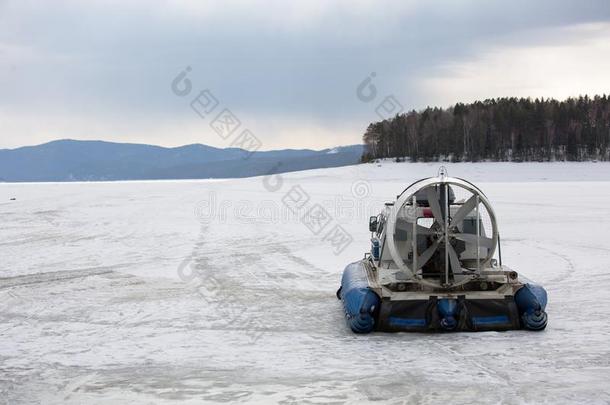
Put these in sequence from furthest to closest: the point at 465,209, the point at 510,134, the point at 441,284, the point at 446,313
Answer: the point at 510,134
the point at 465,209
the point at 441,284
the point at 446,313

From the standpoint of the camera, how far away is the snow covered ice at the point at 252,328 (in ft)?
22.9

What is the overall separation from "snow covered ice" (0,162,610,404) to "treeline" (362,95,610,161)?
194 feet

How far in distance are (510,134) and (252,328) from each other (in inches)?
3066

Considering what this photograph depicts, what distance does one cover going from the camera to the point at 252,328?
32.3ft

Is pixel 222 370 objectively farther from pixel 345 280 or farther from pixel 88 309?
pixel 88 309

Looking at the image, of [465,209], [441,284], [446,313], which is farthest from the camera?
[465,209]

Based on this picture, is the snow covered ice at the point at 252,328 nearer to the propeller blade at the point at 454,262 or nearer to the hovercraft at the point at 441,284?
the hovercraft at the point at 441,284

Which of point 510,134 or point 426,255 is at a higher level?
point 510,134

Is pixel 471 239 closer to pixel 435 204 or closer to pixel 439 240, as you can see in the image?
pixel 439 240

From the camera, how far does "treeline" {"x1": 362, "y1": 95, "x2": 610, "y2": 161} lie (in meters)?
79.4

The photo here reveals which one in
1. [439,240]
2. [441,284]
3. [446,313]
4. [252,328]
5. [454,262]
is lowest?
[252,328]

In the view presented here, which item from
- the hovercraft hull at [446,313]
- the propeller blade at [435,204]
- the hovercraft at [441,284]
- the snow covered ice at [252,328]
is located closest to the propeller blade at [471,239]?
the hovercraft at [441,284]

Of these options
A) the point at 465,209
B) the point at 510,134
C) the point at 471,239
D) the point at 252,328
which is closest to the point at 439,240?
the point at 471,239

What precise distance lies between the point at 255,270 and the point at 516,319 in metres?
7.29
